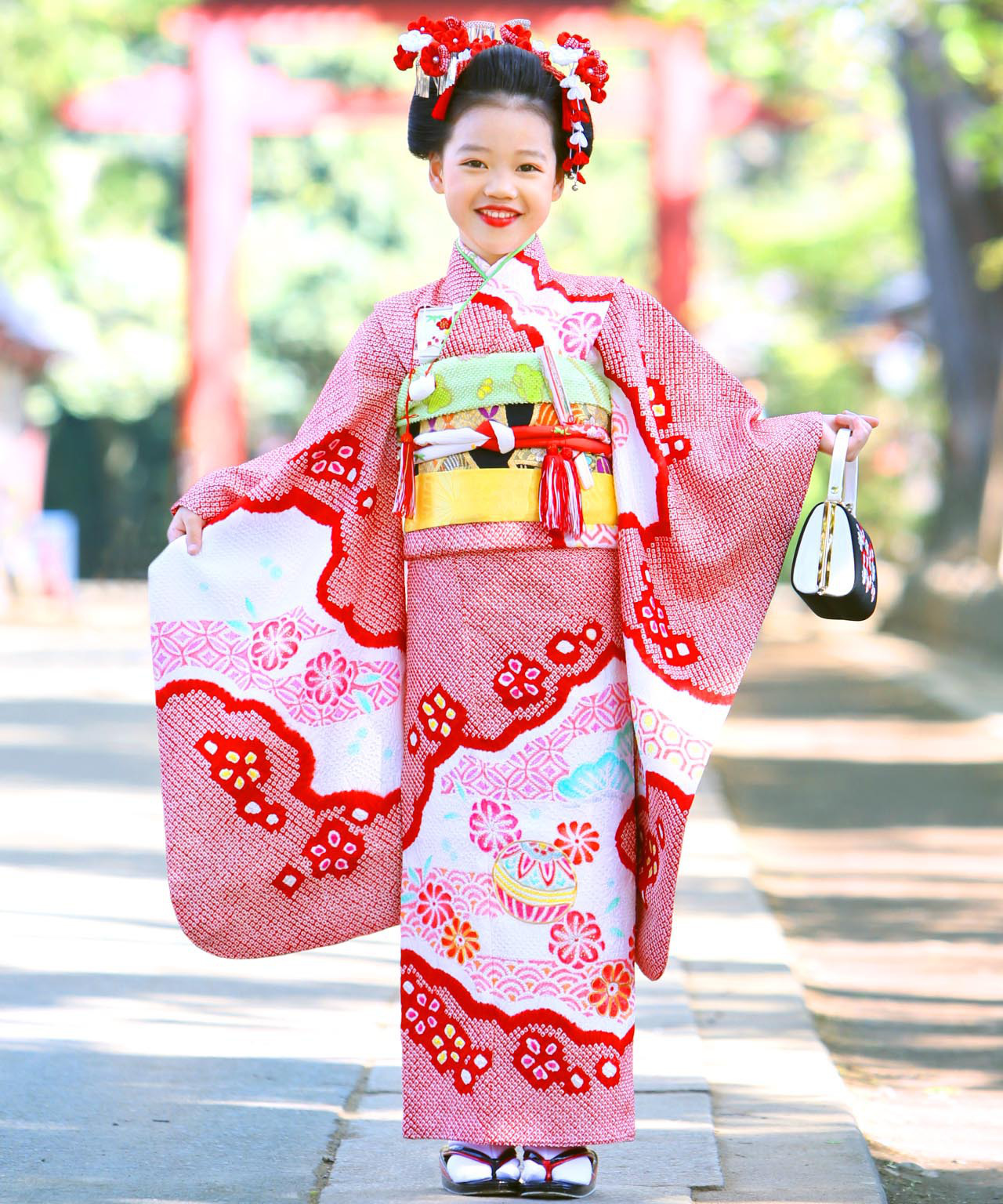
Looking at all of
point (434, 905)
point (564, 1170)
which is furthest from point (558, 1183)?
point (434, 905)

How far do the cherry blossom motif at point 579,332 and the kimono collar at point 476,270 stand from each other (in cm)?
9

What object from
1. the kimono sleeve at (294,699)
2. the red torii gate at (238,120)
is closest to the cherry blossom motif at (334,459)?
the kimono sleeve at (294,699)

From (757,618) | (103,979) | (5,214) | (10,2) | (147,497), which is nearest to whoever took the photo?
(757,618)

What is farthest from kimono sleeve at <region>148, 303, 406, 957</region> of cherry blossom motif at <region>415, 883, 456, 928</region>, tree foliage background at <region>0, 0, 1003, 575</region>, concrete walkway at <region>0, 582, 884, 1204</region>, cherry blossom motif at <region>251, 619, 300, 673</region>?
tree foliage background at <region>0, 0, 1003, 575</region>

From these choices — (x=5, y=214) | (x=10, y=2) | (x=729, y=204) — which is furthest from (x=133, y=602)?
(x=729, y=204)

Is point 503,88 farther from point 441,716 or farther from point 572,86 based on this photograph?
point 441,716

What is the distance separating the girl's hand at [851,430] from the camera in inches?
111

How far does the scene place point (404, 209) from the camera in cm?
2173

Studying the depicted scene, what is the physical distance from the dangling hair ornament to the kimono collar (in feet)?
0.50

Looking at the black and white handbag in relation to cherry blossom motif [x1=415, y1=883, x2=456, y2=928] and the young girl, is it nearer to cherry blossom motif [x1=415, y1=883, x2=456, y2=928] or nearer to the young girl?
the young girl

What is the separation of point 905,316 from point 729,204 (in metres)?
11.9

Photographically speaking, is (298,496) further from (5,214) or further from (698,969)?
(5,214)

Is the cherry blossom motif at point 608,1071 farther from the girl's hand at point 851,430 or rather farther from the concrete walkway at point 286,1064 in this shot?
the girl's hand at point 851,430

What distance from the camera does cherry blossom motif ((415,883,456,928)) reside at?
2.74 m
